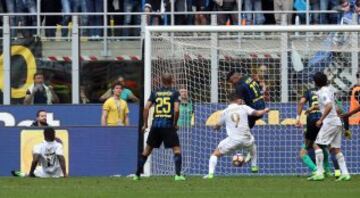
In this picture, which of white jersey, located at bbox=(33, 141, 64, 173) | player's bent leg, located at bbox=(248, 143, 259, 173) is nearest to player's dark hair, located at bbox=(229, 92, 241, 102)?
player's bent leg, located at bbox=(248, 143, 259, 173)

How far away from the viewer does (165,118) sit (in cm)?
2291

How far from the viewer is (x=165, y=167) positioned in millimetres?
25297

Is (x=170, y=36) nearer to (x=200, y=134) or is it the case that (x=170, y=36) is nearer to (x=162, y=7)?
(x=200, y=134)

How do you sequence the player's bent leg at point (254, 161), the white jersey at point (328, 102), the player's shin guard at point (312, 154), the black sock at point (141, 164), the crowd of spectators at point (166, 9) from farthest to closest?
the crowd of spectators at point (166, 9)
the player's shin guard at point (312, 154)
the player's bent leg at point (254, 161)
the black sock at point (141, 164)
the white jersey at point (328, 102)

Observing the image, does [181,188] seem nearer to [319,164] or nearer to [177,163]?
[177,163]

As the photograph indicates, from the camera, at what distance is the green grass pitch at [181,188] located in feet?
61.4

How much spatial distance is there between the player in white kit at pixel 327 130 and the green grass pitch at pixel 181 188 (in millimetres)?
302

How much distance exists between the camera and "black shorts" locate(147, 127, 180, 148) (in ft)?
75.3

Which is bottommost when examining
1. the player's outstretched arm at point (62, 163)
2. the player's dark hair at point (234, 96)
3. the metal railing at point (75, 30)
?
the player's outstretched arm at point (62, 163)

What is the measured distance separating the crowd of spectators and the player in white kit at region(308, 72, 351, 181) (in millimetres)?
6979

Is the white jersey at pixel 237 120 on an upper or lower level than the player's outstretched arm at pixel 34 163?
upper

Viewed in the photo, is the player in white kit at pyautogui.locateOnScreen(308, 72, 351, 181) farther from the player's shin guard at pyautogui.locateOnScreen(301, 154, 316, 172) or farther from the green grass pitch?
the player's shin guard at pyautogui.locateOnScreen(301, 154, 316, 172)

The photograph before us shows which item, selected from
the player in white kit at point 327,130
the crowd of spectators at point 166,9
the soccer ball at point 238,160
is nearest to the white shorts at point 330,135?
the player in white kit at point 327,130

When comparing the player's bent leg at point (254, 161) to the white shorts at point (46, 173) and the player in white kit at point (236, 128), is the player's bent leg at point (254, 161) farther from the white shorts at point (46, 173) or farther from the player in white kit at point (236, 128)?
the white shorts at point (46, 173)
